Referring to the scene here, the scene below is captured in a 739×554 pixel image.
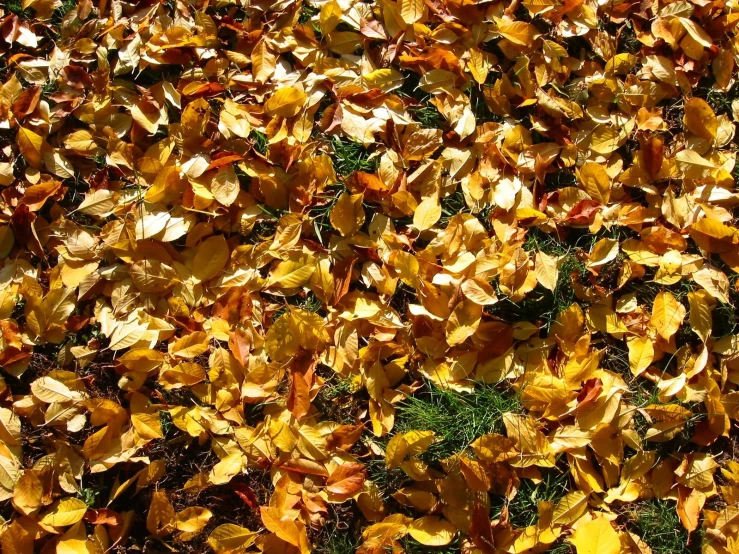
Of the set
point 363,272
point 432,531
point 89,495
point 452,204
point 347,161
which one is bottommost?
point 432,531

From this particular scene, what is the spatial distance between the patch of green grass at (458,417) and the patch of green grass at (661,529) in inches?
19.2

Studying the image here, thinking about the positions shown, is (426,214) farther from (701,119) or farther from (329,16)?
(701,119)

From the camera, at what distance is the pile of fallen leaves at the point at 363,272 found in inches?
76.9

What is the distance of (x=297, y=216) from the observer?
212cm

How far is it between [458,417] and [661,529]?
2.23 ft

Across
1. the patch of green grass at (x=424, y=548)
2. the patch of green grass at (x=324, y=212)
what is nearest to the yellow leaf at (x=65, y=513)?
the patch of green grass at (x=424, y=548)

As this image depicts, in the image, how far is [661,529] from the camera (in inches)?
77.9

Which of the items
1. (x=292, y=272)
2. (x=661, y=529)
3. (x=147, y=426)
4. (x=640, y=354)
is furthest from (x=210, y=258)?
(x=661, y=529)

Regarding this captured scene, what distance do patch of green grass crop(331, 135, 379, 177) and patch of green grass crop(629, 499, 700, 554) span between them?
4.43 feet

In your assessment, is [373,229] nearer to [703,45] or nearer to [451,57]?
[451,57]

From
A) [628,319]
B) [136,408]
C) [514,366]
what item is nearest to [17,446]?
[136,408]

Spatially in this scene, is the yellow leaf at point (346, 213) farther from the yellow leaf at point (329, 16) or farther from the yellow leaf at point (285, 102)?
the yellow leaf at point (329, 16)

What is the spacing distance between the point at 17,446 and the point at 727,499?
2109 mm

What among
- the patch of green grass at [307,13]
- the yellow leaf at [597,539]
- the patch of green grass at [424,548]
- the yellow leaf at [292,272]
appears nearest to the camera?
the yellow leaf at [597,539]
